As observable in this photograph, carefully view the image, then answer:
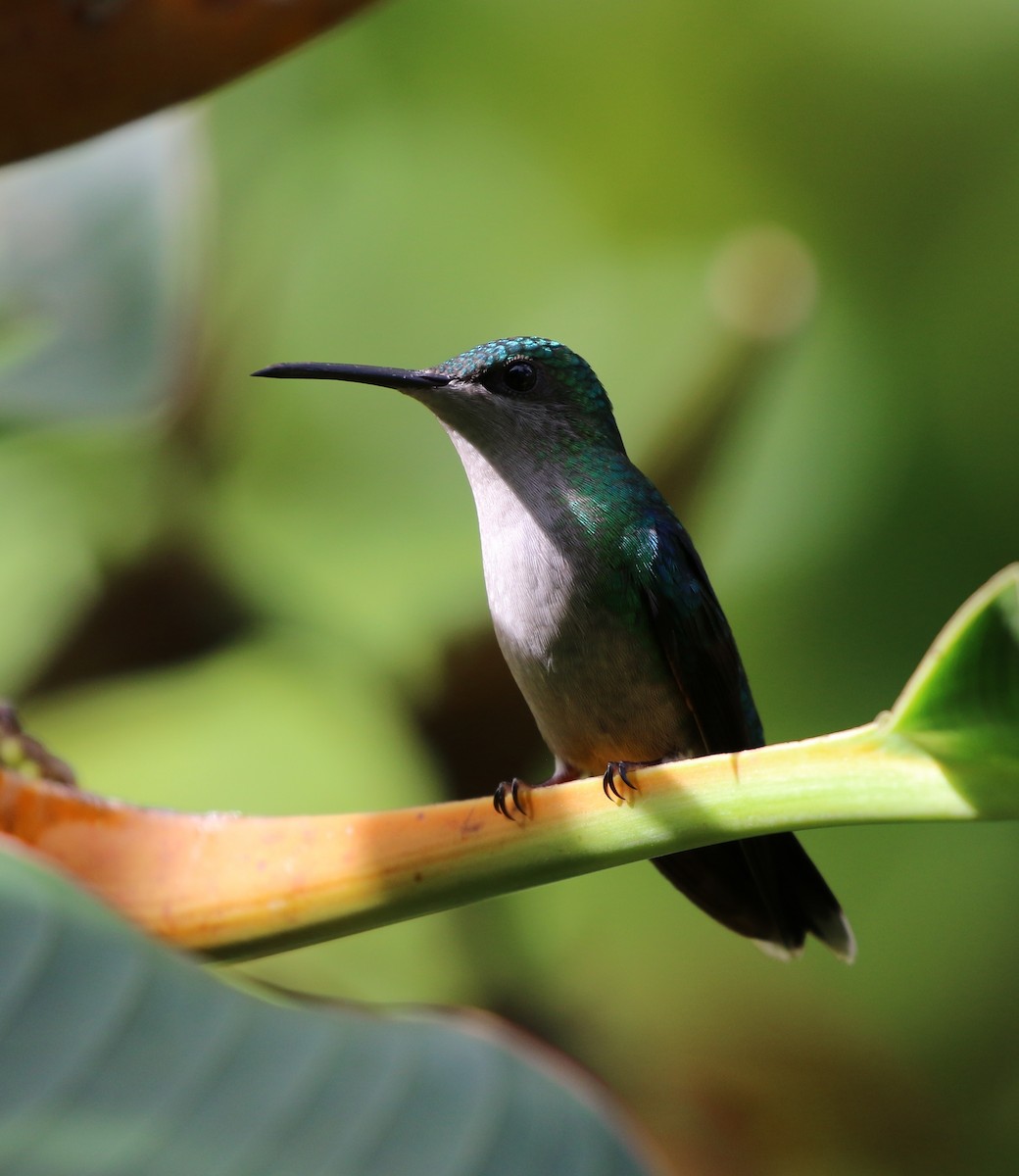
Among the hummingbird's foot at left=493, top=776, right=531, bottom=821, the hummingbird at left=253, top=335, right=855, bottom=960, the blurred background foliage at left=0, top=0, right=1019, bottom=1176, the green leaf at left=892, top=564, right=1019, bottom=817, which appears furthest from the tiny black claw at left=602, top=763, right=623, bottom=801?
the blurred background foliage at left=0, top=0, right=1019, bottom=1176

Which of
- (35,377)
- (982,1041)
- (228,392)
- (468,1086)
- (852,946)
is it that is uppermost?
(35,377)

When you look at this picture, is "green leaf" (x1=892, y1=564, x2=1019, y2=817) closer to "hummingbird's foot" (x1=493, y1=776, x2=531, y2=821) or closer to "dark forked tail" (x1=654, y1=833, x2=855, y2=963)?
"hummingbird's foot" (x1=493, y1=776, x2=531, y2=821)

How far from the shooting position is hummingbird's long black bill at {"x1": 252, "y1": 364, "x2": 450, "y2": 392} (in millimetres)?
1184

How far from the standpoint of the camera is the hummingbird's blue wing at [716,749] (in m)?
1.31

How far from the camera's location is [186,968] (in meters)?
0.66

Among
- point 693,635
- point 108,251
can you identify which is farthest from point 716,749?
point 108,251

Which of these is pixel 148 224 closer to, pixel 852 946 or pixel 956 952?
pixel 852 946

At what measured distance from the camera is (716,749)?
1.37 metres

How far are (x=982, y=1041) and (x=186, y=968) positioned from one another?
1.82 metres

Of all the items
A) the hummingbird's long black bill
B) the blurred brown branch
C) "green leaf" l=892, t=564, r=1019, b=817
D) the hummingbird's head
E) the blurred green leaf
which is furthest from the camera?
the blurred green leaf

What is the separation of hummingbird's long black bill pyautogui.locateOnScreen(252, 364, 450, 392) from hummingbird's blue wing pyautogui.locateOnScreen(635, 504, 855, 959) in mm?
274

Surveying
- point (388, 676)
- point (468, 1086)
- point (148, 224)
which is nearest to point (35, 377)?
point (148, 224)

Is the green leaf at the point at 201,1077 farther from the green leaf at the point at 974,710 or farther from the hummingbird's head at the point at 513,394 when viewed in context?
the hummingbird's head at the point at 513,394

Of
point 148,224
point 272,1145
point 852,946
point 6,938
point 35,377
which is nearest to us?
point 6,938
